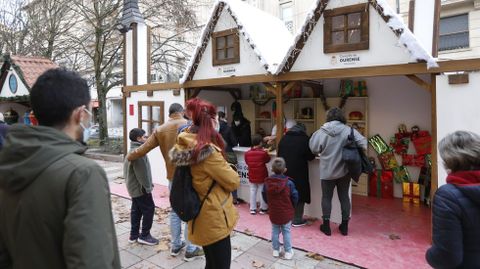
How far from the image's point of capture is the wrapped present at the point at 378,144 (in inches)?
279

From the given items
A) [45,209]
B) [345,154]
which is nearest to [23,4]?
[345,154]

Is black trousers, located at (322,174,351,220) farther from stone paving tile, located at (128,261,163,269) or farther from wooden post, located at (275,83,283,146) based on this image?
stone paving tile, located at (128,261,163,269)

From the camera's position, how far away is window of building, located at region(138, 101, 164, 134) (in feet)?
27.1

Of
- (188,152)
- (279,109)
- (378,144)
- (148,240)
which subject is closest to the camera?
(188,152)

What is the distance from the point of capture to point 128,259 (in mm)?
4203

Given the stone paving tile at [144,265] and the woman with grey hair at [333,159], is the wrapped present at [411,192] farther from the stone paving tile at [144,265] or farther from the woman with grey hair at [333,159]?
the stone paving tile at [144,265]

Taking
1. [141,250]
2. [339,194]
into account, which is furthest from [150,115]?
[339,194]

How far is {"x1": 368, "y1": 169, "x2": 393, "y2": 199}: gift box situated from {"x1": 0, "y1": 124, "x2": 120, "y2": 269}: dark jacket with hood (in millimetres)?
6766

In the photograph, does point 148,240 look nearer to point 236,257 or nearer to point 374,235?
point 236,257

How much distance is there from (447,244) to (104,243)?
5.80 ft

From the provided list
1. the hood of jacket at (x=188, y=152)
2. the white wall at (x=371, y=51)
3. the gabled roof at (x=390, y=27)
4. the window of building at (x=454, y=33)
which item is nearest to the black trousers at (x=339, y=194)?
the white wall at (x=371, y=51)

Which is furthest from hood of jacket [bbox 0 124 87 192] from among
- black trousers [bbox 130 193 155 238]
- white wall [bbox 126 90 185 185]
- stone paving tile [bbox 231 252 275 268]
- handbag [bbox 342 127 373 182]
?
white wall [bbox 126 90 185 185]

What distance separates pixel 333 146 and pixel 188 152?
9.46ft

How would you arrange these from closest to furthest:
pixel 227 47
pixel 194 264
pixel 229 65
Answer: pixel 194 264 < pixel 229 65 < pixel 227 47
